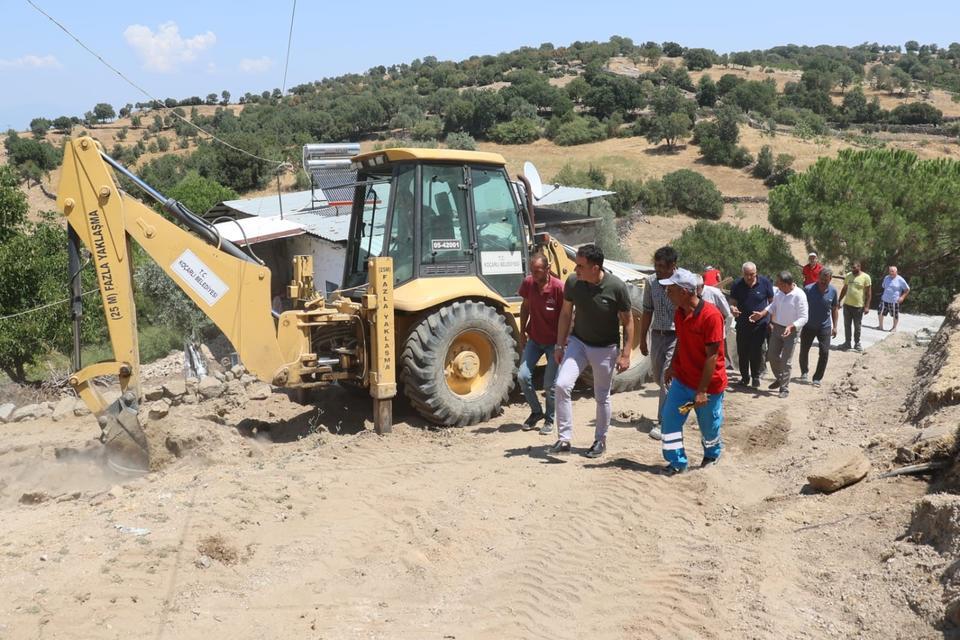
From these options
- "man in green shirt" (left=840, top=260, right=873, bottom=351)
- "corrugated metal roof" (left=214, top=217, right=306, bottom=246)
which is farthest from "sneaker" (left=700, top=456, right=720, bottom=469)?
"corrugated metal roof" (left=214, top=217, right=306, bottom=246)

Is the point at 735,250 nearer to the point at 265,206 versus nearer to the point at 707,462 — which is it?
the point at 265,206

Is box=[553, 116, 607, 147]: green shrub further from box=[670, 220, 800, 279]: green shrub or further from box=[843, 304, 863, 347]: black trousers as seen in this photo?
box=[843, 304, 863, 347]: black trousers

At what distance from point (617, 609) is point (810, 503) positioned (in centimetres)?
190

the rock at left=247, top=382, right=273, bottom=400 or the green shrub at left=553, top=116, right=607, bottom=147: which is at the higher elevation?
the green shrub at left=553, top=116, right=607, bottom=147

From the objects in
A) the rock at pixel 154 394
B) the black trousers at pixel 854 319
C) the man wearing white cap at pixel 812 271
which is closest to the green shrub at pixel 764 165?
the black trousers at pixel 854 319

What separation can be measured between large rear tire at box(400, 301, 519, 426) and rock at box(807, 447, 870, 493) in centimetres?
316

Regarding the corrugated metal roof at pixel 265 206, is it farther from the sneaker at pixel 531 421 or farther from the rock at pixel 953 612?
the rock at pixel 953 612

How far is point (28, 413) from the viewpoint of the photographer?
Answer: 9492mm

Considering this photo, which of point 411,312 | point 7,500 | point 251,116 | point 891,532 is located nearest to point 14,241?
point 7,500

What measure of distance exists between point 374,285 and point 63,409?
187 inches

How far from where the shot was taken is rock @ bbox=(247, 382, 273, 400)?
9031 millimetres

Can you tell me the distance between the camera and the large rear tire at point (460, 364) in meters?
7.51

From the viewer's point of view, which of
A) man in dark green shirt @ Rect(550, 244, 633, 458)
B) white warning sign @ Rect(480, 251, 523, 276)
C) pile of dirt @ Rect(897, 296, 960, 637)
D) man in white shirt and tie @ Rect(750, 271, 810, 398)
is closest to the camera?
pile of dirt @ Rect(897, 296, 960, 637)

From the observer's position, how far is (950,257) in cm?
1811
